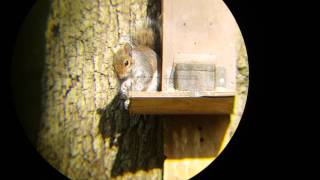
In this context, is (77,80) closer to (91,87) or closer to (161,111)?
(91,87)

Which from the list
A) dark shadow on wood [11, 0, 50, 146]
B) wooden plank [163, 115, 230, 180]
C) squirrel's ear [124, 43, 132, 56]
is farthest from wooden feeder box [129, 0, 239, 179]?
dark shadow on wood [11, 0, 50, 146]

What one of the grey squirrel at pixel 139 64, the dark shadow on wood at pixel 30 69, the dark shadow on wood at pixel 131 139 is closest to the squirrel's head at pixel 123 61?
the grey squirrel at pixel 139 64

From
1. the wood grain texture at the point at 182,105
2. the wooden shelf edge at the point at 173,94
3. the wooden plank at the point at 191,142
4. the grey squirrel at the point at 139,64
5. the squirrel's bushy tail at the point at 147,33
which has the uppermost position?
the squirrel's bushy tail at the point at 147,33

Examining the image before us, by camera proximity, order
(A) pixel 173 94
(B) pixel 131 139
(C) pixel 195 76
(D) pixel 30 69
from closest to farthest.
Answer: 1. (A) pixel 173 94
2. (C) pixel 195 76
3. (B) pixel 131 139
4. (D) pixel 30 69

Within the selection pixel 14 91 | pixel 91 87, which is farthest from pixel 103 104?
pixel 14 91

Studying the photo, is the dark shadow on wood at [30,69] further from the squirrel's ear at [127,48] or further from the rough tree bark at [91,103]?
the squirrel's ear at [127,48]

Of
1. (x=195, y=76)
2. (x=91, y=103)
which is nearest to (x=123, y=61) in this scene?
(x=91, y=103)

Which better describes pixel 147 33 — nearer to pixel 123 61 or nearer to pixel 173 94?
pixel 123 61
